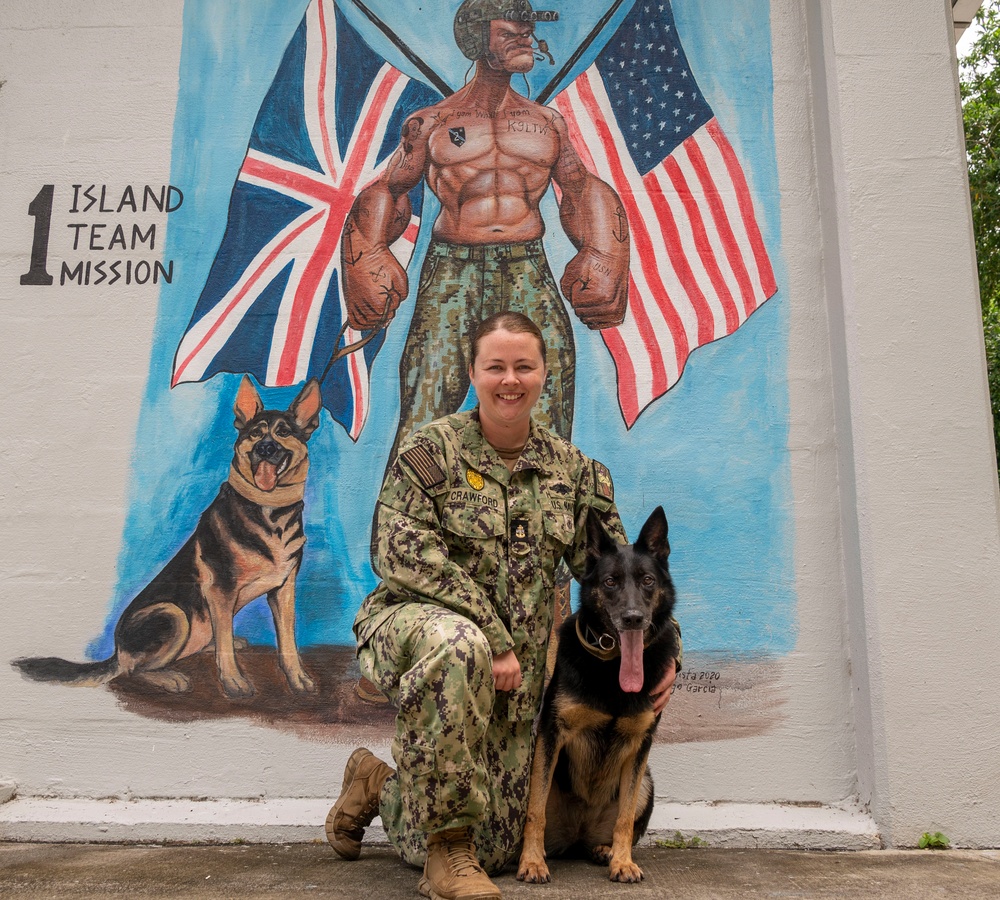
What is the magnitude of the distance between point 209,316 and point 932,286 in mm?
3213

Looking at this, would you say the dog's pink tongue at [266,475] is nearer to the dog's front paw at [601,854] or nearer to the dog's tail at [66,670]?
the dog's tail at [66,670]

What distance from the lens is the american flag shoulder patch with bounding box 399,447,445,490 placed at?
8.50ft

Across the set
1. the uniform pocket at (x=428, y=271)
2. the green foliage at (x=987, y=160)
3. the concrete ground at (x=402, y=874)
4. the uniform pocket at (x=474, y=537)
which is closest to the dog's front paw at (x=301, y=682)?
the concrete ground at (x=402, y=874)

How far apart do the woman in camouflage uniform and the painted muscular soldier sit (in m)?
1.06

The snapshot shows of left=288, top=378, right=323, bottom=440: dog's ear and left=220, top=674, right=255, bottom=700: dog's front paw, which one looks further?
left=288, top=378, right=323, bottom=440: dog's ear

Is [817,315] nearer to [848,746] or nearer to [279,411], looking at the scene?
[848,746]

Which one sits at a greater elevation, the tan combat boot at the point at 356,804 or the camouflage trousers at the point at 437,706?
the camouflage trousers at the point at 437,706

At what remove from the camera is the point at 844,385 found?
3658 millimetres

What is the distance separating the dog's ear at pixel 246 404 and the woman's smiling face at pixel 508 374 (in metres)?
1.49

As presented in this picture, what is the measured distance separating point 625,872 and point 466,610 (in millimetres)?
962

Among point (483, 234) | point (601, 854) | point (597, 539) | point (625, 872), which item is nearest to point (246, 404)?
point (483, 234)

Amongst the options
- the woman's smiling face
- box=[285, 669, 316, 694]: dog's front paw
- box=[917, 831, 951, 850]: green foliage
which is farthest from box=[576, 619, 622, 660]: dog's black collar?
box=[917, 831, 951, 850]: green foliage

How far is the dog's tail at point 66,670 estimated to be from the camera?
11.8 feet

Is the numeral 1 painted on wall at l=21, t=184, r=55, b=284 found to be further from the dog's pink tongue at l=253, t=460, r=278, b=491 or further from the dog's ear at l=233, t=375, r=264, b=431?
the dog's pink tongue at l=253, t=460, r=278, b=491
